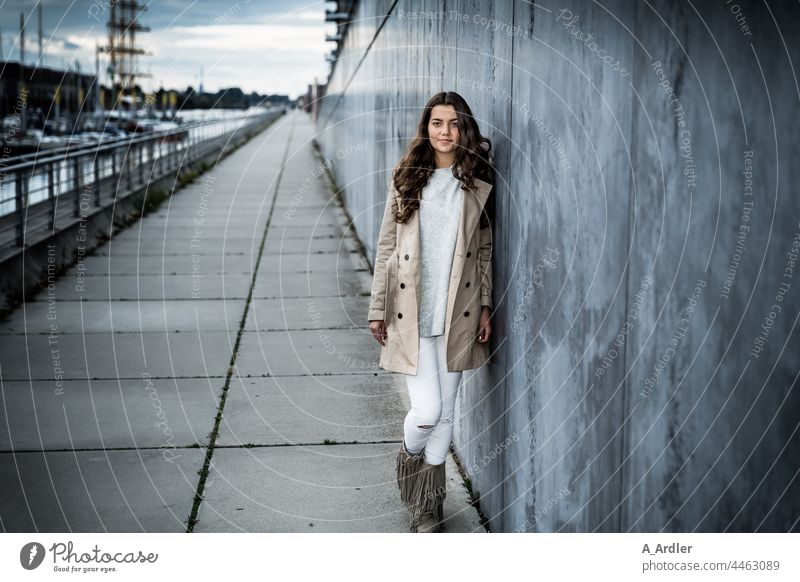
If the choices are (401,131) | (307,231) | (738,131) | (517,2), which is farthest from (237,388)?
(307,231)

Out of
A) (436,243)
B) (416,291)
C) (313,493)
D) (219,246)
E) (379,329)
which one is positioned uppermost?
(436,243)

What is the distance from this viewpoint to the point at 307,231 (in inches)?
534

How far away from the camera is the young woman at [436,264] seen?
3633 millimetres

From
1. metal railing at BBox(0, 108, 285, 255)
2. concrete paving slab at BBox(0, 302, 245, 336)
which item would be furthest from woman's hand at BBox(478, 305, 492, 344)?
metal railing at BBox(0, 108, 285, 255)

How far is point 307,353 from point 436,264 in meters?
3.36

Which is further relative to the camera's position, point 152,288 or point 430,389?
point 152,288

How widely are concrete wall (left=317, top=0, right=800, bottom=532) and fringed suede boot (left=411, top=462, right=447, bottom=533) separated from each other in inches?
9.6

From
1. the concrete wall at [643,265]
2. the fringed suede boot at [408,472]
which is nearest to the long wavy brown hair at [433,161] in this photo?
the concrete wall at [643,265]

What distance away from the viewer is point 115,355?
6742 mm

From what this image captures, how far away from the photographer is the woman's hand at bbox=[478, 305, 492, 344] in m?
3.72

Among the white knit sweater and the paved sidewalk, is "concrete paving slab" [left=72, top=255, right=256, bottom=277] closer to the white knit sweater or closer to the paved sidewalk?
the paved sidewalk
